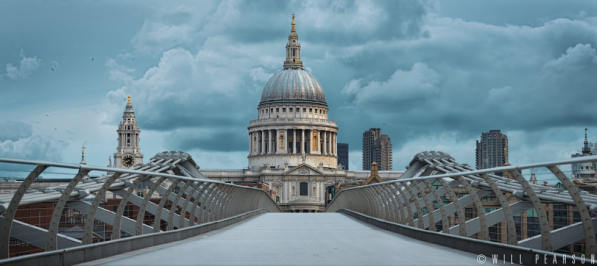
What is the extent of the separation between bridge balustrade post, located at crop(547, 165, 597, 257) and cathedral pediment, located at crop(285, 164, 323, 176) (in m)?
182

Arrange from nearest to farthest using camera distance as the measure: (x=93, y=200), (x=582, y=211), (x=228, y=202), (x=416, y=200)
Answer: (x=582, y=211), (x=93, y=200), (x=416, y=200), (x=228, y=202)

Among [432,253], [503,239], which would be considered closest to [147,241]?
[432,253]

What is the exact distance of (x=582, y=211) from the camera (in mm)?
9414

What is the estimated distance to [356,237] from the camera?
1856cm

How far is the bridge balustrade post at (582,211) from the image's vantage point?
30.5 ft

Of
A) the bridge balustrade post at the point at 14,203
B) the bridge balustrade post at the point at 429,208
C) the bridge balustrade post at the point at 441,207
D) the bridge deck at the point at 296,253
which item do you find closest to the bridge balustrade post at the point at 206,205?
the bridge deck at the point at 296,253

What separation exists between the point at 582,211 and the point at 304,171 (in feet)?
601

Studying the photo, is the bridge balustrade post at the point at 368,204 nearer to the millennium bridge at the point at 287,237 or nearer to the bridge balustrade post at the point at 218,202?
the bridge balustrade post at the point at 218,202

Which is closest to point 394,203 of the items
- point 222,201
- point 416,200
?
point 416,200

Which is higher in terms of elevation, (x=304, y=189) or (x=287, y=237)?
(x=304, y=189)

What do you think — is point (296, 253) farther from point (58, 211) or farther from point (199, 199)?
point (199, 199)

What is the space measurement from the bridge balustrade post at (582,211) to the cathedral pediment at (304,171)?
596ft

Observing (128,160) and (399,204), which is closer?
(399,204)

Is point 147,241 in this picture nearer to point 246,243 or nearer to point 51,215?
point 246,243
